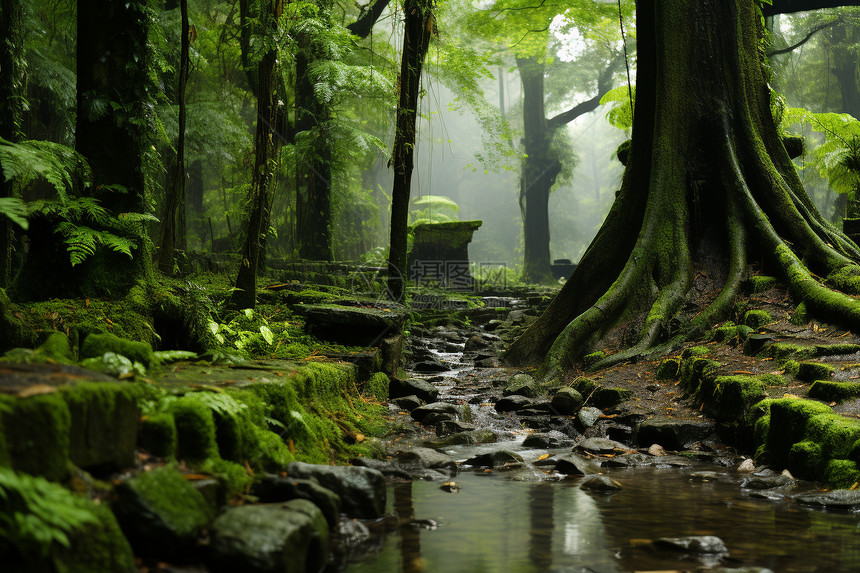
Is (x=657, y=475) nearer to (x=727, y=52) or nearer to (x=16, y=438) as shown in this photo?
(x=16, y=438)

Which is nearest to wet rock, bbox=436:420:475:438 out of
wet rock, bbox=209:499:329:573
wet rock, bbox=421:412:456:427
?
wet rock, bbox=421:412:456:427

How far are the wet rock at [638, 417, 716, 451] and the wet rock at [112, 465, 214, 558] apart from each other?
3.21 m

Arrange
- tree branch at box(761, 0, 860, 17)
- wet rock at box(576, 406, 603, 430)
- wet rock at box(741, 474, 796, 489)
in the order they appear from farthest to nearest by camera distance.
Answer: tree branch at box(761, 0, 860, 17) → wet rock at box(576, 406, 603, 430) → wet rock at box(741, 474, 796, 489)

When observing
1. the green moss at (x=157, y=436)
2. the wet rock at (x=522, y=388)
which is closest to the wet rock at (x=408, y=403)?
the wet rock at (x=522, y=388)

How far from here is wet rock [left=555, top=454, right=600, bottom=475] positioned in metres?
3.38

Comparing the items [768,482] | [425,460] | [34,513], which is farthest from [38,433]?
[768,482]

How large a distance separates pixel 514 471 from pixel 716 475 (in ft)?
3.73

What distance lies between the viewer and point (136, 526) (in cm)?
156

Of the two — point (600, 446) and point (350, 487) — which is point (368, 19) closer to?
point (600, 446)

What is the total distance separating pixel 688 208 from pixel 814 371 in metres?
3.21

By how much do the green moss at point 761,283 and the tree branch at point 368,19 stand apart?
11.4 m

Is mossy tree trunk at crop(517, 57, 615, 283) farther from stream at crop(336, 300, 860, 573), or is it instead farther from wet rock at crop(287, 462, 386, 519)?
wet rock at crop(287, 462, 386, 519)

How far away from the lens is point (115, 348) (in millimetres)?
2537

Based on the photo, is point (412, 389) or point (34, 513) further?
point (412, 389)
